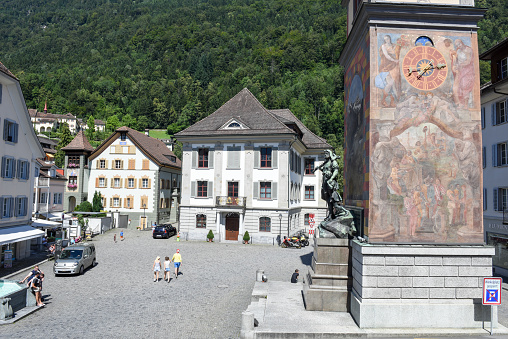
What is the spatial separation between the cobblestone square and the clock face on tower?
34.8ft

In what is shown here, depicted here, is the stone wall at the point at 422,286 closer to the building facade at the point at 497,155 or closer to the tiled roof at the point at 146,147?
the building facade at the point at 497,155

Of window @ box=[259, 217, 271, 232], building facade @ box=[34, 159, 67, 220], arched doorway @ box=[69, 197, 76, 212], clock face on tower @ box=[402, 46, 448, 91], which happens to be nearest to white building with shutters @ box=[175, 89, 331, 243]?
window @ box=[259, 217, 271, 232]

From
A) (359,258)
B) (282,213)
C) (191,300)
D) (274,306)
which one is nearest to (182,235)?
(282,213)

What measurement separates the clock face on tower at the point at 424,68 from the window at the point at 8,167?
22773mm

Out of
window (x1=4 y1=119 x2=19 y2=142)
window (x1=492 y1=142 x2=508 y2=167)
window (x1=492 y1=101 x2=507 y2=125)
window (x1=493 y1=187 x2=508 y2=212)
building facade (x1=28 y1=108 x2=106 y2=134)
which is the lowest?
window (x1=493 y1=187 x2=508 y2=212)

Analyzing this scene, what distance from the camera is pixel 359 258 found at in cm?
1362

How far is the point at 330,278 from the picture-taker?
15070 millimetres

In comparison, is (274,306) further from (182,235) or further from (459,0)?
(182,235)

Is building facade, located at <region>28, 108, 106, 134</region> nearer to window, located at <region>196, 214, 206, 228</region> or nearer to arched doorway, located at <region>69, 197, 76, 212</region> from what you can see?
arched doorway, located at <region>69, 197, 76, 212</region>

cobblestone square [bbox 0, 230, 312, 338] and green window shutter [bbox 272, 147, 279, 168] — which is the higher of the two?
green window shutter [bbox 272, 147, 279, 168]

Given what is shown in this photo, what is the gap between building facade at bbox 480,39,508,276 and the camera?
24.7 metres

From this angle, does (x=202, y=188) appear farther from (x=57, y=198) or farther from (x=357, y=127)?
(x=357, y=127)

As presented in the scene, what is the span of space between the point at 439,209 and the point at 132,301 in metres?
12.7

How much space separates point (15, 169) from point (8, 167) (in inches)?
28.1
